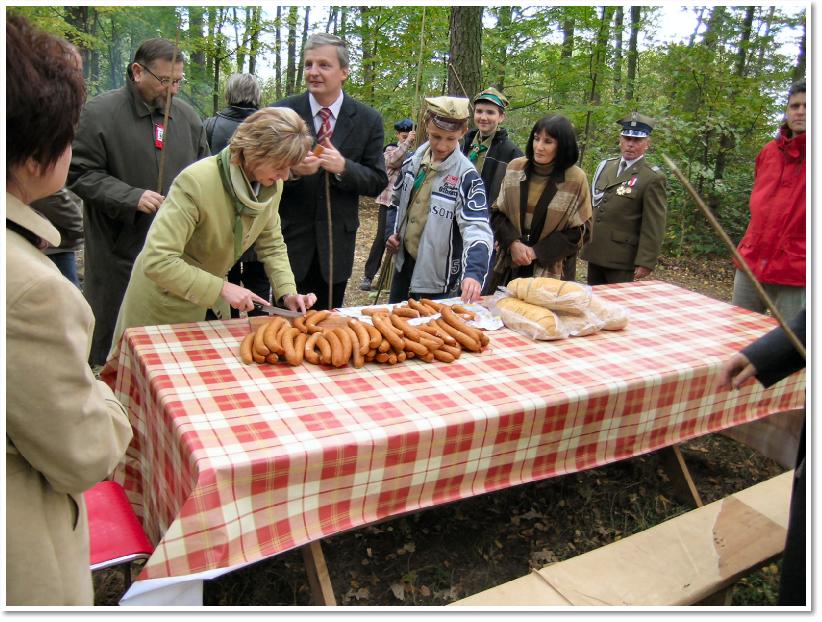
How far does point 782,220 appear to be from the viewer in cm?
380

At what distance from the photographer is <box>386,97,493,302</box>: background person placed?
334 centimetres

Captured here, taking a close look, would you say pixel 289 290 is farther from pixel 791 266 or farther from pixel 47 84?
pixel 791 266

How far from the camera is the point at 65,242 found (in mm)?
3662

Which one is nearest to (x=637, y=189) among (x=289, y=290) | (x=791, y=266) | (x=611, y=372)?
(x=791, y=266)

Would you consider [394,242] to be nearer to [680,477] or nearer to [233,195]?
[233,195]

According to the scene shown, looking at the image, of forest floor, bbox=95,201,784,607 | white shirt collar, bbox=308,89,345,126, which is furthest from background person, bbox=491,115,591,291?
forest floor, bbox=95,201,784,607

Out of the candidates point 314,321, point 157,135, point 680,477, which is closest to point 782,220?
point 680,477

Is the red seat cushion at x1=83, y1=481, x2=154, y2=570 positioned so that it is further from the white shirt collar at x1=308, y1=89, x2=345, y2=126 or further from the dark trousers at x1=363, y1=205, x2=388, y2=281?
the dark trousers at x1=363, y1=205, x2=388, y2=281

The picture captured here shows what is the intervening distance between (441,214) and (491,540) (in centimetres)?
185

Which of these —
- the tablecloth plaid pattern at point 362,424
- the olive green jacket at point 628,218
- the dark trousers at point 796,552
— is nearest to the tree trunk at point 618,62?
the olive green jacket at point 628,218

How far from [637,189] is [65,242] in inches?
167

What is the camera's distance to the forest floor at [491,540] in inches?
99.3

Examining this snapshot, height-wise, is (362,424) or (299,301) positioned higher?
(299,301)

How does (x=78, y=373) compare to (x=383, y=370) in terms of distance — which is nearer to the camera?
(x=78, y=373)
